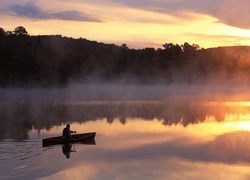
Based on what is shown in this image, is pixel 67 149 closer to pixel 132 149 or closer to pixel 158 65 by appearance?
pixel 132 149

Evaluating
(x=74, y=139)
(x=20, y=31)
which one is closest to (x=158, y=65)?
(x=20, y=31)

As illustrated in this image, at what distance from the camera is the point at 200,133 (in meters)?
27.4

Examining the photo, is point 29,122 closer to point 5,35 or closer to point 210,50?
point 5,35

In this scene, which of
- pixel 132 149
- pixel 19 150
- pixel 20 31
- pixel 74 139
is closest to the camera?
pixel 19 150

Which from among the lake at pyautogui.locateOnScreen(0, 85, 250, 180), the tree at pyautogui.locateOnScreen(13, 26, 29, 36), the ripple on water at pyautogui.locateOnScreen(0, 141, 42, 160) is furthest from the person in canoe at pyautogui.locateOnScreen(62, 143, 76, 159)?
the tree at pyautogui.locateOnScreen(13, 26, 29, 36)

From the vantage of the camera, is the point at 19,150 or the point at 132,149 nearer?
the point at 19,150

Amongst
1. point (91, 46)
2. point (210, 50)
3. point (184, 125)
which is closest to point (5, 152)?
point (184, 125)

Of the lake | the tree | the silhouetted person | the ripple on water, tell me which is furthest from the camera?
the tree

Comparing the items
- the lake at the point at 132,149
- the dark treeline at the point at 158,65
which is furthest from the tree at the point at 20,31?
the lake at the point at 132,149

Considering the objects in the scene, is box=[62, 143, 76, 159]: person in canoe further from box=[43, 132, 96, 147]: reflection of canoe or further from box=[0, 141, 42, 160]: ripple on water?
box=[0, 141, 42, 160]: ripple on water

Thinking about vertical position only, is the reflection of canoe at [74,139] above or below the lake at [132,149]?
above

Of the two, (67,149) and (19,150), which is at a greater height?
(19,150)

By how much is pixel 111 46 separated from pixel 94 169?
4955 inches

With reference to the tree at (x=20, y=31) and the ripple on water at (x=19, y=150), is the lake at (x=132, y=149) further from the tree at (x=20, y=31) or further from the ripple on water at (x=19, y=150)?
the tree at (x=20, y=31)
